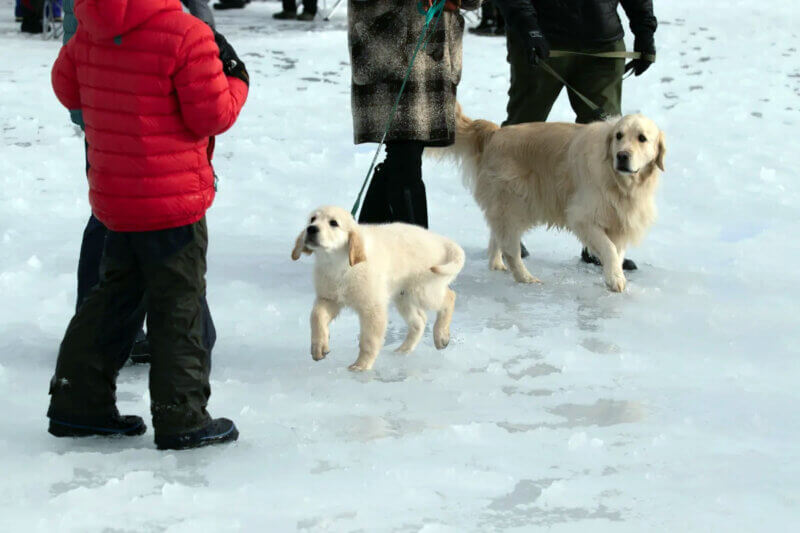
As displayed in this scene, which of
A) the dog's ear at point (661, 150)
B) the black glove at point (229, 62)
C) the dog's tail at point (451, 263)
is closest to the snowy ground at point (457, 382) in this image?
the dog's tail at point (451, 263)

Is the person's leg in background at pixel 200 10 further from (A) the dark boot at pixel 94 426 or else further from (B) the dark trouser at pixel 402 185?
(B) the dark trouser at pixel 402 185

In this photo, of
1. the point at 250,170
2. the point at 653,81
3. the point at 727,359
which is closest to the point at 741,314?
the point at 727,359

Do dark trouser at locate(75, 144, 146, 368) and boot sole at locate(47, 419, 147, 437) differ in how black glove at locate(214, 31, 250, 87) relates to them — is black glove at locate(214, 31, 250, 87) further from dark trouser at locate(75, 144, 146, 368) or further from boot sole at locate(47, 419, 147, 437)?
boot sole at locate(47, 419, 147, 437)

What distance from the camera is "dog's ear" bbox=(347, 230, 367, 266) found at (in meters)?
3.69

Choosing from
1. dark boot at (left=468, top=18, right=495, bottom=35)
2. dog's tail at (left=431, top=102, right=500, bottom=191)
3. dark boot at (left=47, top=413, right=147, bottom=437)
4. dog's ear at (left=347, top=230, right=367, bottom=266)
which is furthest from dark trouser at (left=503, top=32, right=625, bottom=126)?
dark boot at (left=468, top=18, right=495, bottom=35)

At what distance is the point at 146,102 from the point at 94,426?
0.97m

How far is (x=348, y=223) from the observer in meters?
3.73

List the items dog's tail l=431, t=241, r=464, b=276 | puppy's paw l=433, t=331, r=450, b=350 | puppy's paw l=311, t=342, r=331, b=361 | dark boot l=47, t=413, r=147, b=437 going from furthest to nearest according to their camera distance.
A: puppy's paw l=433, t=331, r=450, b=350 < dog's tail l=431, t=241, r=464, b=276 < puppy's paw l=311, t=342, r=331, b=361 < dark boot l=47, t=413, r=147, b=437

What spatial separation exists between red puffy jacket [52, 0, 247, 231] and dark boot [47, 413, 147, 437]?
0.58 m

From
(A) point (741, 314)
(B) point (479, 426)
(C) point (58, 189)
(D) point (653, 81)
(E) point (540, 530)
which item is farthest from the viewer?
(D) point (653, 81)

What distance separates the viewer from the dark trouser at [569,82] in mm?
5410

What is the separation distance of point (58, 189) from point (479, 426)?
13.1ft

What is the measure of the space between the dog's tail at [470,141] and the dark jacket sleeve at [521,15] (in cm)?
53

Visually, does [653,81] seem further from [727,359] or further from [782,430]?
[782,430]
